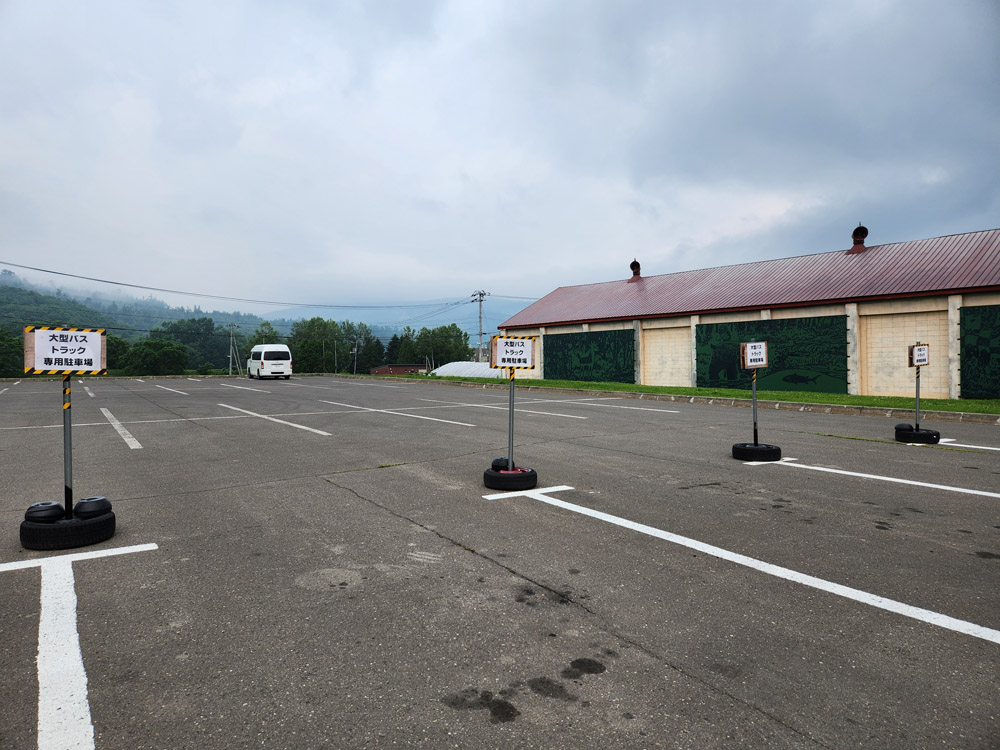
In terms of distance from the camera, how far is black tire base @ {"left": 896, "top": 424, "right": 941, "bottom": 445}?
9484 millimetres

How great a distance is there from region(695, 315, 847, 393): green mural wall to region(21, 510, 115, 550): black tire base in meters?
22.6

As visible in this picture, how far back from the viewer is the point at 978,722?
2.30 metres

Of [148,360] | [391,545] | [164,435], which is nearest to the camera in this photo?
[391,545]

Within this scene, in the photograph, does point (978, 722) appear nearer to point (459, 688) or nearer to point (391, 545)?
point (459, 688)

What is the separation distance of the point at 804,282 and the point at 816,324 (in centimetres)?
253

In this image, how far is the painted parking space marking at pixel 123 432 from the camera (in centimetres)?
945

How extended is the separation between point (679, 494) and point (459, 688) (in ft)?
13.0

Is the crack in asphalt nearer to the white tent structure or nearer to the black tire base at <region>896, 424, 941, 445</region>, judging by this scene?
the black tire base at <region>896, 424, 941, 445</region>

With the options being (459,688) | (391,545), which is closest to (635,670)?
(459,688)

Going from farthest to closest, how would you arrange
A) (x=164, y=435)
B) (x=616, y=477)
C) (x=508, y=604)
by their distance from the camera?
(x=164, y=435)
(x=616, y=477)
(x=508, y=604)

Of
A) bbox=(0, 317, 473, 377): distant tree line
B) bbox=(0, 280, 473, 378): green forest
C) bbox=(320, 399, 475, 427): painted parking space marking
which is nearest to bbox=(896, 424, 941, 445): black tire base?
bbox=(320, 399, 475, 427): painted parking space marking

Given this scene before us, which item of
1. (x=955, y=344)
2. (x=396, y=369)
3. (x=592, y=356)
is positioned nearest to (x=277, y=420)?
(x=592, y=356)

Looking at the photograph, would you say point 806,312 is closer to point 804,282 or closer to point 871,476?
point 804,282

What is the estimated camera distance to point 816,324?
880 inches
